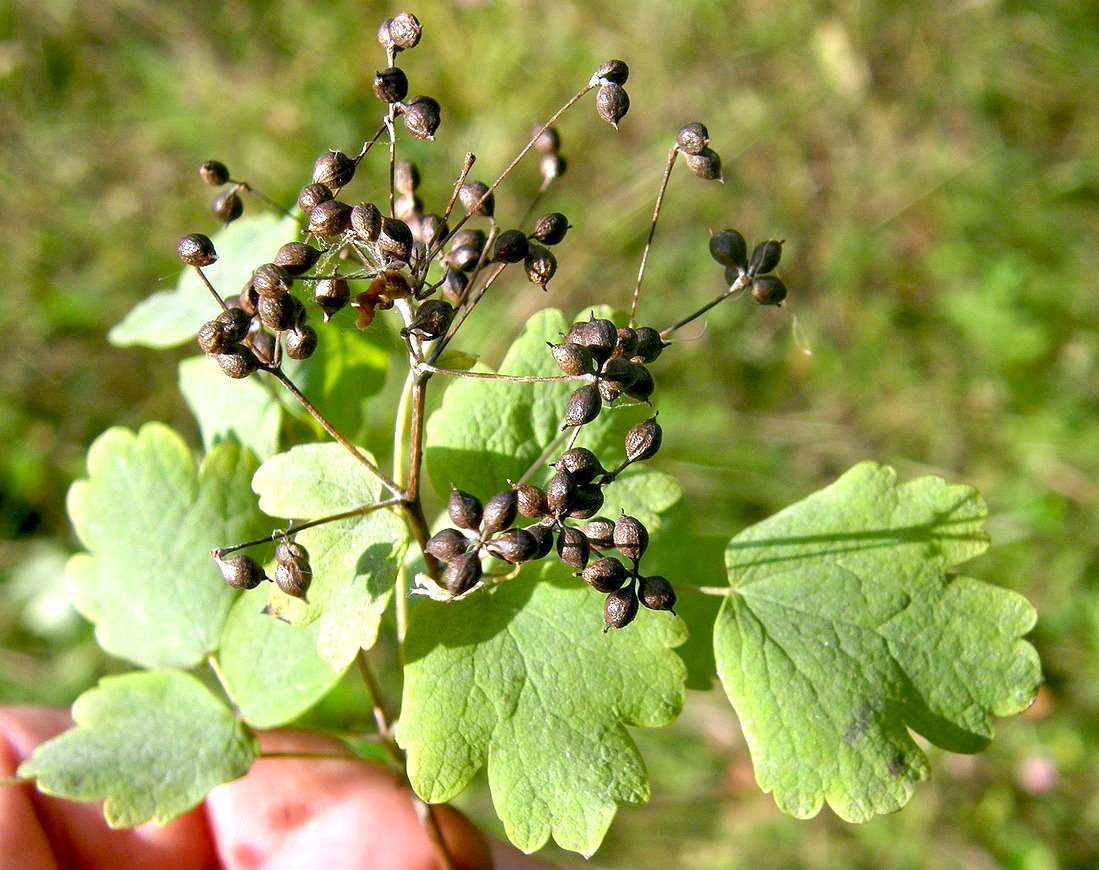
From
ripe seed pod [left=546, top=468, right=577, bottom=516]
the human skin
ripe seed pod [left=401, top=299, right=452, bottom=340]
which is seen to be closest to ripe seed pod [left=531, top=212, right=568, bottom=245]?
ripe seed pod [left=401, top=299, right=452, bottom=340]

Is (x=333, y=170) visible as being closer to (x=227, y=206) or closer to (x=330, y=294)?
(x=330, y=294)

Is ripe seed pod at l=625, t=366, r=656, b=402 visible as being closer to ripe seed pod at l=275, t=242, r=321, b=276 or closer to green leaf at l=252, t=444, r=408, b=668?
green leaf at l=252, t=444, r=408, b=668

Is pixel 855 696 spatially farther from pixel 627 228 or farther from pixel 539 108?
pixel 539 108

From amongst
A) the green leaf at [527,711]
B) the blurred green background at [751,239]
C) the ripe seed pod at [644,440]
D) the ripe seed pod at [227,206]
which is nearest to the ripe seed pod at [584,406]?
the ripe seed pod at [644,440]

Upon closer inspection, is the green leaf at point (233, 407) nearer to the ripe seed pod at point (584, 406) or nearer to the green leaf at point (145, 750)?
→ the green leaf at point (145, 750)

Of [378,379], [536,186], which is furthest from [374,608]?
[536,186]

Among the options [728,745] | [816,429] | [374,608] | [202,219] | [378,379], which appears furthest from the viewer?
[202,219]

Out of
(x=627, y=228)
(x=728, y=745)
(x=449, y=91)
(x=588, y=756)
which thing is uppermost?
(x=449, y=91)
